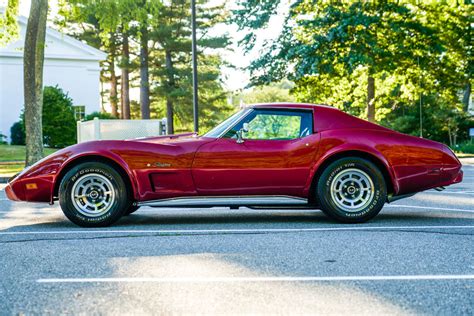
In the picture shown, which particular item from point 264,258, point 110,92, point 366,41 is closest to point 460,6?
point 366,41

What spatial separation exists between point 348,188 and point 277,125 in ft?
3.58

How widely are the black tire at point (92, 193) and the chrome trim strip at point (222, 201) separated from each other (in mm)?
284

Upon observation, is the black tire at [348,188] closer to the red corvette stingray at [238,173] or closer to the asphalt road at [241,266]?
the red corvette stingray at [238,173]

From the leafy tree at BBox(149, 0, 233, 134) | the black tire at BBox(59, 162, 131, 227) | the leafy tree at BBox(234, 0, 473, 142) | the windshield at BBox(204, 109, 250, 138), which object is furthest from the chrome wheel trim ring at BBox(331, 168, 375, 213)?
the leafy tree at BBox(149, 0, 233, 134)

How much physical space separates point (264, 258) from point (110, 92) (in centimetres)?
5808

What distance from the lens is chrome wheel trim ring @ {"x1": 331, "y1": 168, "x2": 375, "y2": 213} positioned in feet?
27.1

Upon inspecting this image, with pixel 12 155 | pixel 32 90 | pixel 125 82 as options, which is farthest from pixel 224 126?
pixel 125 82

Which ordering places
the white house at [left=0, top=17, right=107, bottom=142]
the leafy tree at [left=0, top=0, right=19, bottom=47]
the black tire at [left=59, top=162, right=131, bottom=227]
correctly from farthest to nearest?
the white house at [left=0, top=17, right=107, bottom=142], the leafy tree at [left=0, top=0, right=19, bottom=47], the black tire at [left=59, top=162, right=131, bottom=227]

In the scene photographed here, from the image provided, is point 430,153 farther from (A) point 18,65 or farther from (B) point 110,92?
(B) point 110,92

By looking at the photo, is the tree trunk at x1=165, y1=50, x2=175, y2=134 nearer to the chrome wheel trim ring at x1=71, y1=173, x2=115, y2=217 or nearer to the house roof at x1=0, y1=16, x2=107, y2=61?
the house roof at x1=0, y1=16, x2=107, y2=61

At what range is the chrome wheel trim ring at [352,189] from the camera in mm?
8250

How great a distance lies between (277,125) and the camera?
848 cm

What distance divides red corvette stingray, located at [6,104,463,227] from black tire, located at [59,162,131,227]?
0.04 feet

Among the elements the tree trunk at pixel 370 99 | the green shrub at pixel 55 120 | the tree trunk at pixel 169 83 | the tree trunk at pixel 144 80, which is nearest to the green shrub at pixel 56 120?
the green shrub at pixel 55 120
